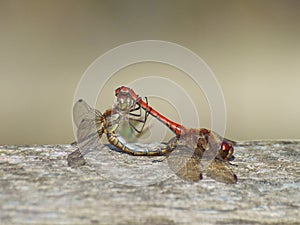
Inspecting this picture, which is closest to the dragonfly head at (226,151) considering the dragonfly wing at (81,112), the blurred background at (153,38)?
the dragonfly wing at (81,112)

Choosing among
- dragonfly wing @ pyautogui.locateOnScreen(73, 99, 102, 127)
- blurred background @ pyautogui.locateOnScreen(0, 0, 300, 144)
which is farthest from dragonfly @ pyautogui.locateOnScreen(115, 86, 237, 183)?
blurred background @ pyautogui.locateOnScreen(0, 0, 300, 144)

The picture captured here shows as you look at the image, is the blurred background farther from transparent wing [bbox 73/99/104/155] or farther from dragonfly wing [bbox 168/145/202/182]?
dragonfly wing [bbox 168/145/202/182]

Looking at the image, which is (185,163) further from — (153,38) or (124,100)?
→ (153,38)

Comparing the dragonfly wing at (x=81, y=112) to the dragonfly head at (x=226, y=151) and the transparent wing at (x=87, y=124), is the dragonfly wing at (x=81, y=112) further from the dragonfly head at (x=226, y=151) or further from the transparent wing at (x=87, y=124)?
the dragonfly head at (x=226, y=151)

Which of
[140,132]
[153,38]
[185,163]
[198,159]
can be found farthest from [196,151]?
[153,38]

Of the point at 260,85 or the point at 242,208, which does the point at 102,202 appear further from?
the point at 260,85

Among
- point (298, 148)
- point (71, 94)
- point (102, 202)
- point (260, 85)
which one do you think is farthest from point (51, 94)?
point (102, 202)
